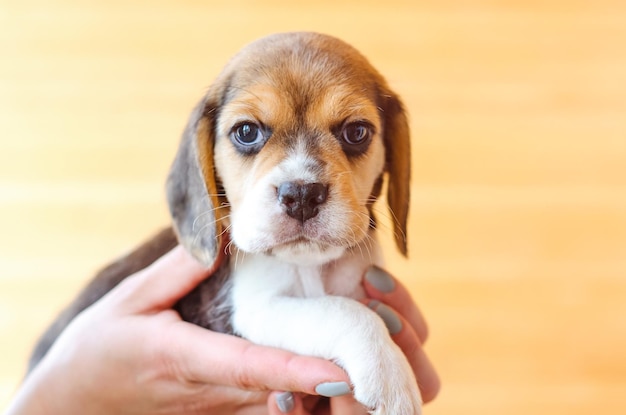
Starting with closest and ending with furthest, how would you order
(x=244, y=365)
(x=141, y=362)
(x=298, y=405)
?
(x=244, y=365), (x=298, y=405), (x=141, y=362)

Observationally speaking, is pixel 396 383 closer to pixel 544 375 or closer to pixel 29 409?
pixel 29 409

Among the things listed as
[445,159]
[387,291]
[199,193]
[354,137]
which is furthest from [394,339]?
[445,159]

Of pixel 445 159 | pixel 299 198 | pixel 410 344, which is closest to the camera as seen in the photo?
pixel 299 198

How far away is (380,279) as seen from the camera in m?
2.85

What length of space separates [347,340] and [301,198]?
48cm

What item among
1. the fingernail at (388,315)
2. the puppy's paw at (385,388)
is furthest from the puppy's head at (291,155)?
the puppy's paw at (385,388)

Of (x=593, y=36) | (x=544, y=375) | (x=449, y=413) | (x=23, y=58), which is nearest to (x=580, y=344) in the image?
(x=544, y=375)

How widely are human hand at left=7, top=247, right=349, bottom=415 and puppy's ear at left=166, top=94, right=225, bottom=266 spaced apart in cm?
17

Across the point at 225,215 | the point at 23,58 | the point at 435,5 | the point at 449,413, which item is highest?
the point at 435,5

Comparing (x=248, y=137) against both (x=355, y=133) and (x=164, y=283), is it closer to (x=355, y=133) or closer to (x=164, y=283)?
(x=355, y=133)

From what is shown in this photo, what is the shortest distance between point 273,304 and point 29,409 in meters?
1.11

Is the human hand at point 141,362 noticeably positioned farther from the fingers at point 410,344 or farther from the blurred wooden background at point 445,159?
the blurred wooden background at point 445,159

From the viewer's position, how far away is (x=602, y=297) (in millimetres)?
4922

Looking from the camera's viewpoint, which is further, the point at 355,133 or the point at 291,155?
the point at 355,133
